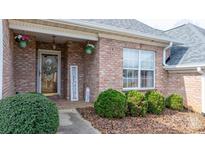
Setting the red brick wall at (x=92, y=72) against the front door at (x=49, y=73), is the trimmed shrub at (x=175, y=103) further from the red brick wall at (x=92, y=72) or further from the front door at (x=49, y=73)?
the front door at (x=49, y=73)

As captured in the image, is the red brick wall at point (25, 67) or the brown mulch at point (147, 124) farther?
the red brick wall at point (25, 67)

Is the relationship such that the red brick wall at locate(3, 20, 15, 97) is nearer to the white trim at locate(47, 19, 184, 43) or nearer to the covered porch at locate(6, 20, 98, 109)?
the white trim at locate(47, 19, 184, 43)

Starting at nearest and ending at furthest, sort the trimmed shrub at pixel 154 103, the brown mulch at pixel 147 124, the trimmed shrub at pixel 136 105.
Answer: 1. the brown mulch at pixel 147 124
2. the trimmed shrub at pixel 136 105
3. the trimmed shrub at pixel 154 103

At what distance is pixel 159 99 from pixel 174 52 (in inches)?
185

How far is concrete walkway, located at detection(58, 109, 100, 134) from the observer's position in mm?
5189

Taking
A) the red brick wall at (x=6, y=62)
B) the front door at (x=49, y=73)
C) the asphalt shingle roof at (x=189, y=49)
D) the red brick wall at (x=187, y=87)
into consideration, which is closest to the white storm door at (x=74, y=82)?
the front door at (x=49, y=73)

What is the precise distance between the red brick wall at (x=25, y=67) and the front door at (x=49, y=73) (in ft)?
2.88

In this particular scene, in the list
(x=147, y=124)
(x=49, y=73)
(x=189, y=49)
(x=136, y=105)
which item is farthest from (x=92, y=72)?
(x=189, y=49)

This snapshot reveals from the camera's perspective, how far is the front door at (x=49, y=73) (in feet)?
31.9

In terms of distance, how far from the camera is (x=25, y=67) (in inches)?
335

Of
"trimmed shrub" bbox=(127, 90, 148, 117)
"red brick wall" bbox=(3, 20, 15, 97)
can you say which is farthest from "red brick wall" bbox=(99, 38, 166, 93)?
"red brick wall" bbox=(3, 20, 15, 97)

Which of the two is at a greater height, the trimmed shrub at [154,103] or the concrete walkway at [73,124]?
the trimmed shrub at [154,103]

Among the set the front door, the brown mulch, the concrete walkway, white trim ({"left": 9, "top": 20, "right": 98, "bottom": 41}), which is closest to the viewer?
the concrete walkway
